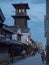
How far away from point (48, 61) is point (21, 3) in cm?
7341

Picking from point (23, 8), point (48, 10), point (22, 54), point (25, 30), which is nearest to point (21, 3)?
point (23, 8)

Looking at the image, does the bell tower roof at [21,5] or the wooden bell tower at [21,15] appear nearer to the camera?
the wooden bell tower at [21,15]

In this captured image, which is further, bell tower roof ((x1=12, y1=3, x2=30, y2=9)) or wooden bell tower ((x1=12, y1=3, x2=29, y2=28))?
bell tower roof ((x1=12, y1=3, x2=30, y2=9))

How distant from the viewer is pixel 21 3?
10519 cm

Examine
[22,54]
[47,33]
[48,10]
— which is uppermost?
[48,10]

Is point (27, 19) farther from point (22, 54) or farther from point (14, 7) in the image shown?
point (22, 54)

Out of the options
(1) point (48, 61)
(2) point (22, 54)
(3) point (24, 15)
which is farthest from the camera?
(3) point (24, 15)

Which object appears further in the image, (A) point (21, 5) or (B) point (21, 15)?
(A) point (21, 5)

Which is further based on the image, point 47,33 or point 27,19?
point 27,19

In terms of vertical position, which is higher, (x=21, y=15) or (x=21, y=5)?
(x=21, y=5)

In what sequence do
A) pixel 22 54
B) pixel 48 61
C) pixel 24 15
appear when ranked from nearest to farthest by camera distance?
pixel 48 61 → pixel 22 54 → pixel 24 15

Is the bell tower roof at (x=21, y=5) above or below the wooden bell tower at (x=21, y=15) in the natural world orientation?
above

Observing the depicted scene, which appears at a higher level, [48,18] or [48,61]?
[48,18]

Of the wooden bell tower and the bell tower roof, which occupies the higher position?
the bell tower roof
